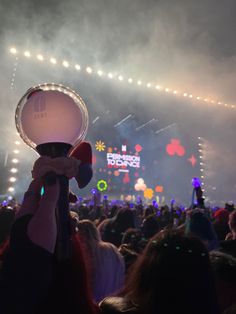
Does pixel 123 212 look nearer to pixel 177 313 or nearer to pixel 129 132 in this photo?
pixel 177 313

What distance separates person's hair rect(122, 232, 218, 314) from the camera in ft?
4.26

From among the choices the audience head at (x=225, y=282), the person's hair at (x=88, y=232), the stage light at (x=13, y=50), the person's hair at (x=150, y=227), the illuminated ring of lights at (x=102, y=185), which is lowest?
the audience head at (x=225, y=282)

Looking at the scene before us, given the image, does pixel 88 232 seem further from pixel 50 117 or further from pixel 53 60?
pixel 53 60

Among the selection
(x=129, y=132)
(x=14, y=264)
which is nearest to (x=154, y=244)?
(x=14, y=264)

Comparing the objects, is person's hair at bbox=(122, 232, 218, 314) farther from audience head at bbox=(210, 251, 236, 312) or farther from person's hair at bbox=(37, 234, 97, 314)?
audience head at bbox=(210, 251, 236, 312)


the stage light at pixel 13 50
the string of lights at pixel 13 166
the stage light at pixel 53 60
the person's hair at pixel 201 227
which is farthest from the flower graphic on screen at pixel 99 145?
the person's hair at pixel 201 227

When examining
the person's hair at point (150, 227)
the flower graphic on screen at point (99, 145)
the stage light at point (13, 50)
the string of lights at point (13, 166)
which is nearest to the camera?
the person's hair at point (150, 227)

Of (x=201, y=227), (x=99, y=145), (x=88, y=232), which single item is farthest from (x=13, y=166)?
(x=88, y=232)

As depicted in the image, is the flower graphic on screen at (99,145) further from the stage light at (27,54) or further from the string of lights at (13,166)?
the stage light at (27,54)

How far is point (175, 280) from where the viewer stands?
1.32 meters

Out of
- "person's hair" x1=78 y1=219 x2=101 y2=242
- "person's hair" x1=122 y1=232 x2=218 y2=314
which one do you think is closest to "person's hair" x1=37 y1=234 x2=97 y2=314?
"person's hair" x1=122 y1=232 x2=218 y2=314

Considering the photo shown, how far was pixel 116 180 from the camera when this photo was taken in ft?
135

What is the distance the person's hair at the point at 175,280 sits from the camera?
4.26 ft

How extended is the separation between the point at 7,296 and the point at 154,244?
701 millimetres
